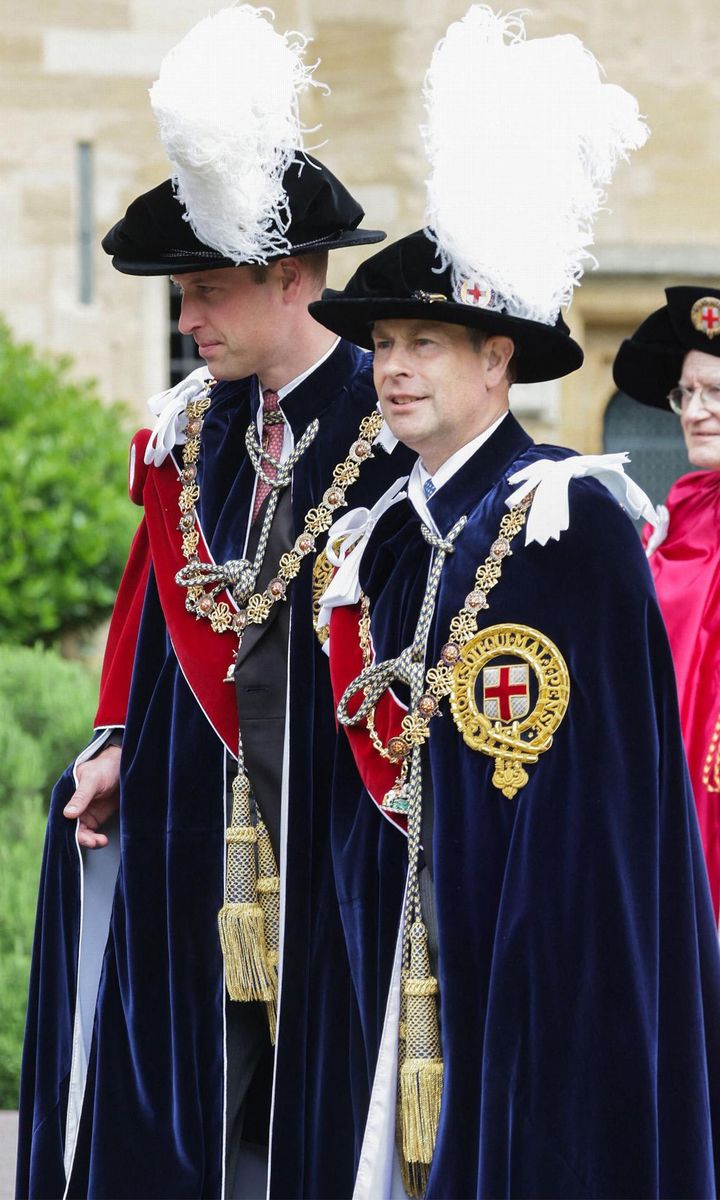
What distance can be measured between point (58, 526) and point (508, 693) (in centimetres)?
448

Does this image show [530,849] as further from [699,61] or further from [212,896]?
[699,61]

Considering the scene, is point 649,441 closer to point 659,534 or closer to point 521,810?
point 659,534

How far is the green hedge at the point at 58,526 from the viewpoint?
7824 mm

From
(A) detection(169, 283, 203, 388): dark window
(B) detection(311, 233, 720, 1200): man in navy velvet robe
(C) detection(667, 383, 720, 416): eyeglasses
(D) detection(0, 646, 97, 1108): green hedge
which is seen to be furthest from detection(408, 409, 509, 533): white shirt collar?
(A) detection(169, 283, 203, 388): dark window

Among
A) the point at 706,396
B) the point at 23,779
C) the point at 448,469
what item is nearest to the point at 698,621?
the point at 706,396

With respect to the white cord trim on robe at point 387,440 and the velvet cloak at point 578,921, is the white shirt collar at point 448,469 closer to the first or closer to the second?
the velvet cloak at point 578,921

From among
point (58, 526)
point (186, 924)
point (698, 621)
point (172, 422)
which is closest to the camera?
point (186, 924)

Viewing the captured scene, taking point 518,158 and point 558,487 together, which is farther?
point 518,158

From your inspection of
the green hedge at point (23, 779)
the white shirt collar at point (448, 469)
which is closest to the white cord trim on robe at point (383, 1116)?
the white shirt collar at point (448, 469)

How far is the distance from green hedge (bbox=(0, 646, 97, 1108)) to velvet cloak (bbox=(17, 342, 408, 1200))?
1715mm

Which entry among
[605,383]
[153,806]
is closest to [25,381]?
[605,383]

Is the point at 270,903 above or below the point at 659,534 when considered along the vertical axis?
below

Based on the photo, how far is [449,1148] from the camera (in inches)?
139

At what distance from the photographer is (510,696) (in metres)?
3.55
